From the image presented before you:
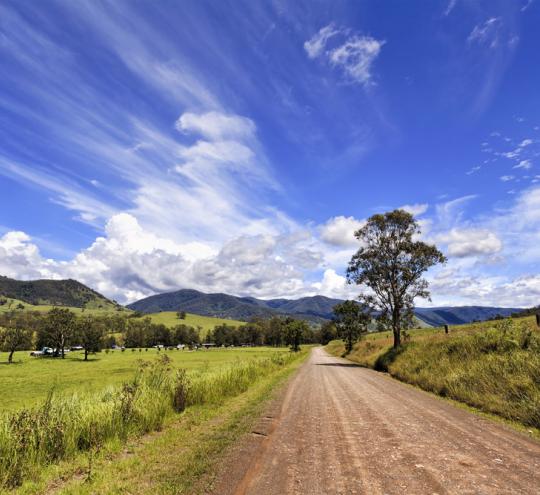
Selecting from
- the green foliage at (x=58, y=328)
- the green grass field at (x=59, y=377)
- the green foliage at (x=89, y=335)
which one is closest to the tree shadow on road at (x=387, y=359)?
the green grass field at (x=59, y=377)

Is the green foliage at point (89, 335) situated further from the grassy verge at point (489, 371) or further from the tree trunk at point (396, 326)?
the grassy verge at point (489, 371)

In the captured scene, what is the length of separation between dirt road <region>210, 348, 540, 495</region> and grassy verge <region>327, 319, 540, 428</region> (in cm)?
160

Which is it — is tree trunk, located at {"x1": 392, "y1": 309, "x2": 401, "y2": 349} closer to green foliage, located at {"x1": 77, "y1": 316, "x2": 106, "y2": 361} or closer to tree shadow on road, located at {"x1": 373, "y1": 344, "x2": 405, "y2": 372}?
tree shadow on road, located at {"x1": 373, "y1": 344, "x2": 405, "y2": 372}

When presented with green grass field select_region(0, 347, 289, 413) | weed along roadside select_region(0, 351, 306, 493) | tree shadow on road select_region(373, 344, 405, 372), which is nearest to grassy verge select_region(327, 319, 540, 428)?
tree shadow on road select_region(373, 344, 405, 372)

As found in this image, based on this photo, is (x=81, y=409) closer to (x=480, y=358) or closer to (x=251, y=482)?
(x=251, y=482)

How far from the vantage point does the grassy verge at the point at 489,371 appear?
44.0ft

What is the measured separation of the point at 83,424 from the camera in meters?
11.0

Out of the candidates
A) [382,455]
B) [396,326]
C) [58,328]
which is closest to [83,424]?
[382,455]

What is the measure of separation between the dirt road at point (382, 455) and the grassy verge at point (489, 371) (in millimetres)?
1604

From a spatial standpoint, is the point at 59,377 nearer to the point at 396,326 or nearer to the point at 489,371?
the point at 396,326

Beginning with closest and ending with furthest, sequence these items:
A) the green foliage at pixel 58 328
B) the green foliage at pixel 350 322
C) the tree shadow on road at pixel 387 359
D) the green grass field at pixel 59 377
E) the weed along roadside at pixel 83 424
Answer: the weed along roadside at pixel 83 424, the green grass field at pixel 59 377, the tree shadow on road at pixel 387 359, the green foliage at pixel 350 322, the green foliage at pixel 58 328

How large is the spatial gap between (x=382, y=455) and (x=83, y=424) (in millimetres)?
8894

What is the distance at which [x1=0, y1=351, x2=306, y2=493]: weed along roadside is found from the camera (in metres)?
8.75

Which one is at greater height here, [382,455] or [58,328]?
[58,328]
